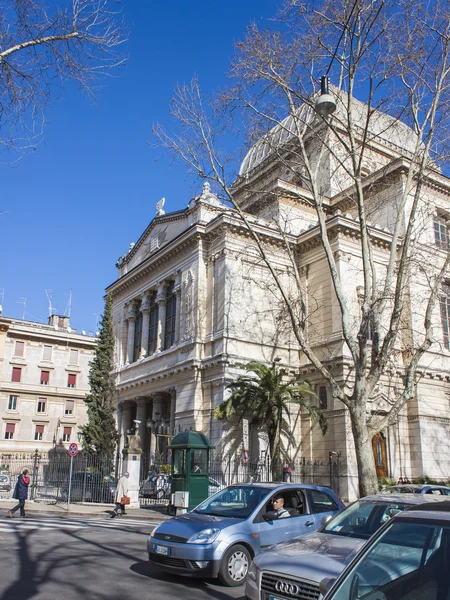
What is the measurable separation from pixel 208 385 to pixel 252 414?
3.09 meters

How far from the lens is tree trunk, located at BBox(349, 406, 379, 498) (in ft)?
39.9

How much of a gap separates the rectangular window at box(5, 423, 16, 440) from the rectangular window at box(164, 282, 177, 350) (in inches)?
997

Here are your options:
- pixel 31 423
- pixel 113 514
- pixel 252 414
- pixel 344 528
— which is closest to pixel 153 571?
pixel 344 528

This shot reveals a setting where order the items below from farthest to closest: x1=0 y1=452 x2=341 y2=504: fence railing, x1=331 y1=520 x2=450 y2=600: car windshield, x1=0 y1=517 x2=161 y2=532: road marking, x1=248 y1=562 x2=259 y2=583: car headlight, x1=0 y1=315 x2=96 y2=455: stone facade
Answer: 1. x1=0 y1=315 x2=96 y2=455: stone facade
2. x1=0 y1=452 x2=341 y2=504: fence railing
3. x1=0 y1=517 x2=161 y2=532: road marking
4. x1=248 y1=562 x2=259 y2=583: car headlight
5. x1=331 y1=520 x2=450 y2=600: car windshield

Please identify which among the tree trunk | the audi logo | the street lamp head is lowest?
the audi logo

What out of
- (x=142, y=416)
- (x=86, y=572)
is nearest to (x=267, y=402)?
(x=142, y=416)

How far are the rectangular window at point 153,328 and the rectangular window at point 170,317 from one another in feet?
4.78

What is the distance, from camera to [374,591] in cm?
341

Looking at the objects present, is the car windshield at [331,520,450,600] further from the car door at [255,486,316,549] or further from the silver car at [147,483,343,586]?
the car door at [255,486,316,549]

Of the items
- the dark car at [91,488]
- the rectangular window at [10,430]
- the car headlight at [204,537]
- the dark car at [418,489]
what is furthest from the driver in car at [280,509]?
the rectangular window at [10,430]

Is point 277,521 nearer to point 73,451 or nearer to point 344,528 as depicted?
point 344,528

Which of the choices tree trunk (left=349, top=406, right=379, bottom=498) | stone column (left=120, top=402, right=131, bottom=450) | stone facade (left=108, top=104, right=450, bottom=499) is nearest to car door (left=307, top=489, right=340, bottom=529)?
tree trunk (left=349, top=406, right=379, bottom=498)

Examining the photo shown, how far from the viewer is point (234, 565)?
7617 mm

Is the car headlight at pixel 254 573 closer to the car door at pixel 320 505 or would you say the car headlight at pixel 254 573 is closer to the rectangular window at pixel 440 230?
the car door at pixel 320 505
